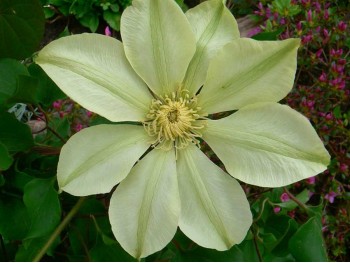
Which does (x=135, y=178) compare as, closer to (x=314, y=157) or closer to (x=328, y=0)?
(x=314, y=157)

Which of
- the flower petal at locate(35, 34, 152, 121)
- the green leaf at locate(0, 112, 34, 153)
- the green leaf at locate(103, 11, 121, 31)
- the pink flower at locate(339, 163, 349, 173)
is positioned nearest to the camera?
the flower petal at locate(35, 34, 152, 121)

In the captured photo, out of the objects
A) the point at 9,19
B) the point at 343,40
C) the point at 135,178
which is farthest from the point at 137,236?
the point at 343,40

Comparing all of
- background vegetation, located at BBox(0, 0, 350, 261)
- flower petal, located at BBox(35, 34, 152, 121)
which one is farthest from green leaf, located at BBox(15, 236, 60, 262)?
flower petal, located at BBox(35, 34, 152, 121)

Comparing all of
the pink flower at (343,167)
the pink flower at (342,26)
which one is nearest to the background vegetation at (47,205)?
the pink flower at (343,167)

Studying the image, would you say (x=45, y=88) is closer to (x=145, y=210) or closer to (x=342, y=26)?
(x=145, y=210)

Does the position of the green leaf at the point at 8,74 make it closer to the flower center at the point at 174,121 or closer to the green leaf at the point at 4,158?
the green leaf at the point at 4,158

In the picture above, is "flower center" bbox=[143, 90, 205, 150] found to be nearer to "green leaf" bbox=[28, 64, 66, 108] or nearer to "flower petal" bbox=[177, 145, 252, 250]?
"flower petal" bbox=[177, 145, 252, 250]

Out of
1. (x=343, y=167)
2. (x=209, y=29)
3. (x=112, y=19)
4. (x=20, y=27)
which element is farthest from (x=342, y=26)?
(x=20, y=27)
